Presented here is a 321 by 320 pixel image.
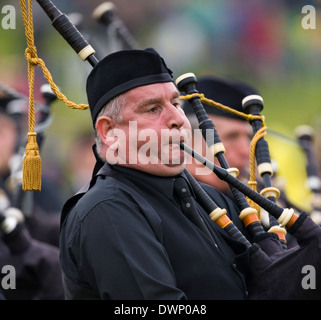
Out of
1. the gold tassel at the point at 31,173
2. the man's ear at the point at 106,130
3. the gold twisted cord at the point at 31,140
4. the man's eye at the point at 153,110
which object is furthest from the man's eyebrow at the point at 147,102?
the gold tassel at the point at 31,173

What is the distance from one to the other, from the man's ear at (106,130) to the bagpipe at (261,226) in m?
0.26

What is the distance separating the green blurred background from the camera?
A: 12328 millimetres

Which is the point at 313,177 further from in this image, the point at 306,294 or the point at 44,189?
the point at 306,294

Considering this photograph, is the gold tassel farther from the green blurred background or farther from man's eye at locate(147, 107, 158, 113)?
the green blurred background

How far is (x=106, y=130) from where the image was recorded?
287 cm

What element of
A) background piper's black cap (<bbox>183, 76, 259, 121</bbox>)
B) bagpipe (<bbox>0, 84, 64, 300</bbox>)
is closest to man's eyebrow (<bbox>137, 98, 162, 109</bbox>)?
background piper's black cap (<bbox>183, 76, 259, 121</bbox>)

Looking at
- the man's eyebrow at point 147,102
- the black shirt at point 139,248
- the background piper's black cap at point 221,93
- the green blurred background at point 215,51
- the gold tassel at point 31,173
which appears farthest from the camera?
the green blurred background at point 215,51

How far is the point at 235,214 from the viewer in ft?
10.4

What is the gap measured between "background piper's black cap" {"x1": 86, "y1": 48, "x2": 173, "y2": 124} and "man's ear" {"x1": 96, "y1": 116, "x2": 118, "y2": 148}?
0.05 m

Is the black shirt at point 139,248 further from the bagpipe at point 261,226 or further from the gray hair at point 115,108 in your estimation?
the gray hair at point 115,108

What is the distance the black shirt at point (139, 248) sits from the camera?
2500 millimetres

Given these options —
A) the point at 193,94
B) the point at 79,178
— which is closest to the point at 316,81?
the point at 79,178

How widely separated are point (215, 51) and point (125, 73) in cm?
1163

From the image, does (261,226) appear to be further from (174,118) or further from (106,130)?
(106,130)
